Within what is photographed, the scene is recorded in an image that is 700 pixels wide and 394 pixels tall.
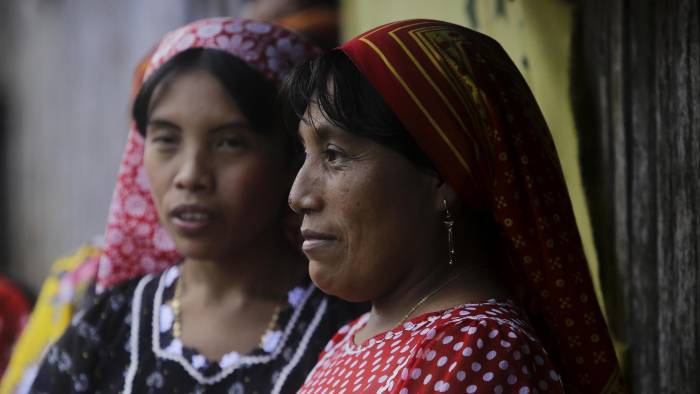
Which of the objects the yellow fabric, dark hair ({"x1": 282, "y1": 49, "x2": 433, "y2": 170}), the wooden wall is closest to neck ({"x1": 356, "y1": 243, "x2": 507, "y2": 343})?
dark hair ({"x1": 282, "y1": 49, "x2": 433, "y2": 170})

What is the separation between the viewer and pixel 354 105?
1.93 metres

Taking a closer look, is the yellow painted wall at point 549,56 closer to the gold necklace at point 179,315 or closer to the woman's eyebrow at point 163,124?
the gold necklace at point 179,315

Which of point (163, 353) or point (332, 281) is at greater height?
point (332, 281)

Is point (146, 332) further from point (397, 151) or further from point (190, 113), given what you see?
point (397, 151)

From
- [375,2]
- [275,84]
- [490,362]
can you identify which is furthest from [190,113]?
[375,2]

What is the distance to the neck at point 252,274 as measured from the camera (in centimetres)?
290

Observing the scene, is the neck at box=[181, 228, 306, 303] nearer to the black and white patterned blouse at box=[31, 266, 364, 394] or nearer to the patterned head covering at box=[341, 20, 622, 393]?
the black and white patterned blouse at box=[31, 266, 364, 394]

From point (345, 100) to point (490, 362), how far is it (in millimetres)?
591

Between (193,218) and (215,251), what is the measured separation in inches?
4.6

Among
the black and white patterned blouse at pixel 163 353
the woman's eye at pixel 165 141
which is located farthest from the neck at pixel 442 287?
the woman's eye at pixel 165 141

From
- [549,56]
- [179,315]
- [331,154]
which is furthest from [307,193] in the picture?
[549,56]

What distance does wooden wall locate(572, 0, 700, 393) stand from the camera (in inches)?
86.7

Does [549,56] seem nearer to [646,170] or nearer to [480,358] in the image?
[646,170]

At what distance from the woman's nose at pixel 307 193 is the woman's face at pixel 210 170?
2.39ft
